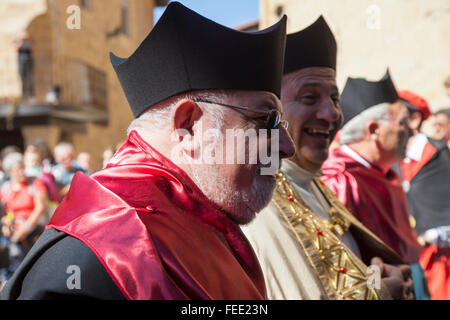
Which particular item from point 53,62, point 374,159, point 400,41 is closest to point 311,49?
point 374,159

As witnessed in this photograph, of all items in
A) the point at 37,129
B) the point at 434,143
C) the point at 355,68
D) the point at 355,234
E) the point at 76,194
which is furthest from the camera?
the point at 37,129

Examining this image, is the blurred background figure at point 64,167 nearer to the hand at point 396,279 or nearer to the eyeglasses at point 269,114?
the hand at point 396,279

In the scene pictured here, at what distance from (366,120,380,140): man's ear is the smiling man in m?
0.70

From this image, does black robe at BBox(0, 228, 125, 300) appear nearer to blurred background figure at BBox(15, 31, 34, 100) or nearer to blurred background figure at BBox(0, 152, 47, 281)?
blurred background figure at BBox(0, 152, 47, 281)

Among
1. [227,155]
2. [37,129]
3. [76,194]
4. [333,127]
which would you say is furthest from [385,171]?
[37,129]

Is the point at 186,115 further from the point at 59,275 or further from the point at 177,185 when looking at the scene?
the point at 59,275

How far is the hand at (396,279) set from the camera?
7.41ft

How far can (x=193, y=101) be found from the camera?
53.7 inches

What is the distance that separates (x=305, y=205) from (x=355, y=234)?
1.39 feet

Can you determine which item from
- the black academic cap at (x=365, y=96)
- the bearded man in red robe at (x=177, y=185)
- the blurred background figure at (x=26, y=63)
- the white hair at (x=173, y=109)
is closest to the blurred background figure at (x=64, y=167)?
the black academic cap at (x=365, y=96)

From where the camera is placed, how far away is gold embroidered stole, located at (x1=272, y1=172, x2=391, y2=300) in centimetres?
203

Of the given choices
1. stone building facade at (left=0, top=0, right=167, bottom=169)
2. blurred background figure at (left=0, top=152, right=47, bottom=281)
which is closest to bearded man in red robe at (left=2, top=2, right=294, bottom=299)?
blurred background figure at (left=0, top=152, right=47, bottom=281)

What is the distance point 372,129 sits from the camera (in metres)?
3.22

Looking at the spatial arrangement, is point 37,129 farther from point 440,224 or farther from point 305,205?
point 305,205
